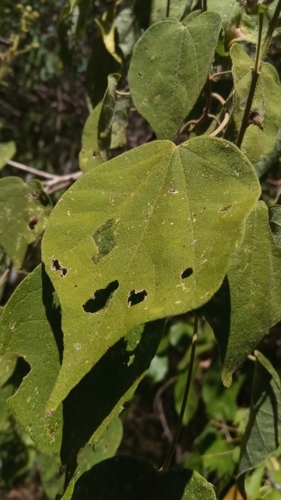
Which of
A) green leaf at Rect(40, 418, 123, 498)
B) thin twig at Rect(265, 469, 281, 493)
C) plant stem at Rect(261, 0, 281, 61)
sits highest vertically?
plant stem at Rect(261, 0, 281, 61)

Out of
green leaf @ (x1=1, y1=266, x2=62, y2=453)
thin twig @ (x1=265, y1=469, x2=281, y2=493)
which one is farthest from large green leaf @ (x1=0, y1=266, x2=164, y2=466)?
thin twig @ (x1=265, y1=469, x2=281, y2=493)

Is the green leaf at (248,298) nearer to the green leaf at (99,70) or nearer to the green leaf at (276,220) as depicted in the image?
the green leaf at (276,220)

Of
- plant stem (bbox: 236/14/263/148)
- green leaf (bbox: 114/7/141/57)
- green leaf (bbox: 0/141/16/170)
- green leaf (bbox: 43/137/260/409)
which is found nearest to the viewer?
green leaf (bbox: 43/137/260/409)

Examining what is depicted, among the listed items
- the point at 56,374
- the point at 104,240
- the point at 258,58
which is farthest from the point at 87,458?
the point at 258,58

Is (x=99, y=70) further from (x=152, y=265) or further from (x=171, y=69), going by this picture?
(x=152, y=265)

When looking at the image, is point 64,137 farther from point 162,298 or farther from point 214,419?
point 162,298

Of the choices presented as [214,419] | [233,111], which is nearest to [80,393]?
[233,111]

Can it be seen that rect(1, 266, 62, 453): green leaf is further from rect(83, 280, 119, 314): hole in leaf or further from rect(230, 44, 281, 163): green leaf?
rect(230, 44, 281, 163): green leaf

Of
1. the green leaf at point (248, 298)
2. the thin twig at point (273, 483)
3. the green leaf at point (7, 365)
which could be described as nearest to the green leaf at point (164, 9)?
the green leaf at point (248, 298)
